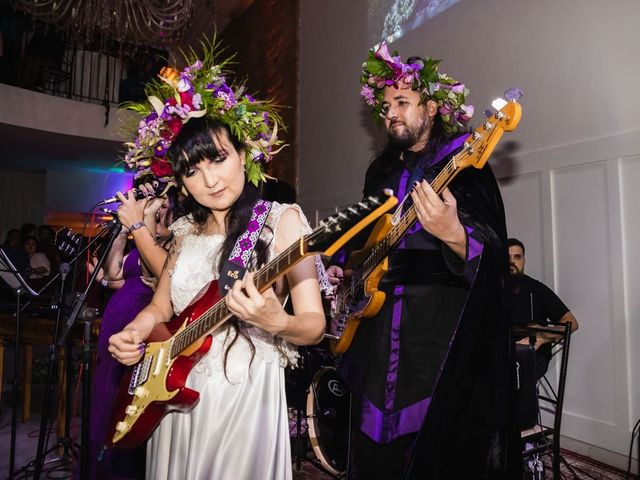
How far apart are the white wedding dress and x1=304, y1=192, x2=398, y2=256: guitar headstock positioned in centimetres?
44

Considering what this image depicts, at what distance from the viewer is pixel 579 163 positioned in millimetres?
3555

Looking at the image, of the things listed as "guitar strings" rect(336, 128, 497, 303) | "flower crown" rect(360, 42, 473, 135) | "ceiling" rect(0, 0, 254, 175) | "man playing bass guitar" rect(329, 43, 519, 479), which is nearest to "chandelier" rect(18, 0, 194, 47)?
"flower crown" rect(360, 42, 473, 135)

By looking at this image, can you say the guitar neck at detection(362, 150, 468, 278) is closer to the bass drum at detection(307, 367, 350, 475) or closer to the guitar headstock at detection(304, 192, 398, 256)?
the guitar headstock at detection(304, 192, 398, 256)

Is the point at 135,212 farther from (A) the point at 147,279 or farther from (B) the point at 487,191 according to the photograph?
(B) the point at 487,191

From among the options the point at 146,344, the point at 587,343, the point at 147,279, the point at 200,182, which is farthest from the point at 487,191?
the point at 587,343

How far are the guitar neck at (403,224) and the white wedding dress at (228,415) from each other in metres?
0.65

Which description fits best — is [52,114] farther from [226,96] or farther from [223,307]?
[223,307]

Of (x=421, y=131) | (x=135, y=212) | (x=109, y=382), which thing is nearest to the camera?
(x=135, y=212)

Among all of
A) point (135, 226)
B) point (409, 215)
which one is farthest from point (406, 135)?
point (135, 226)

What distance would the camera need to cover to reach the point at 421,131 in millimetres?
2434

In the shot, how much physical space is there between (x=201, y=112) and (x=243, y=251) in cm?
50

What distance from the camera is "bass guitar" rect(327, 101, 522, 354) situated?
6.05 feet

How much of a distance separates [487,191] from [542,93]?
231cm

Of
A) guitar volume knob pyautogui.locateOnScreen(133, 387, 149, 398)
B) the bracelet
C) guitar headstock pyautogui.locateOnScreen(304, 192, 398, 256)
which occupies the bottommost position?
guitar volume knob pyautogui.locateOnScreen(133, 387, 149, 398)
